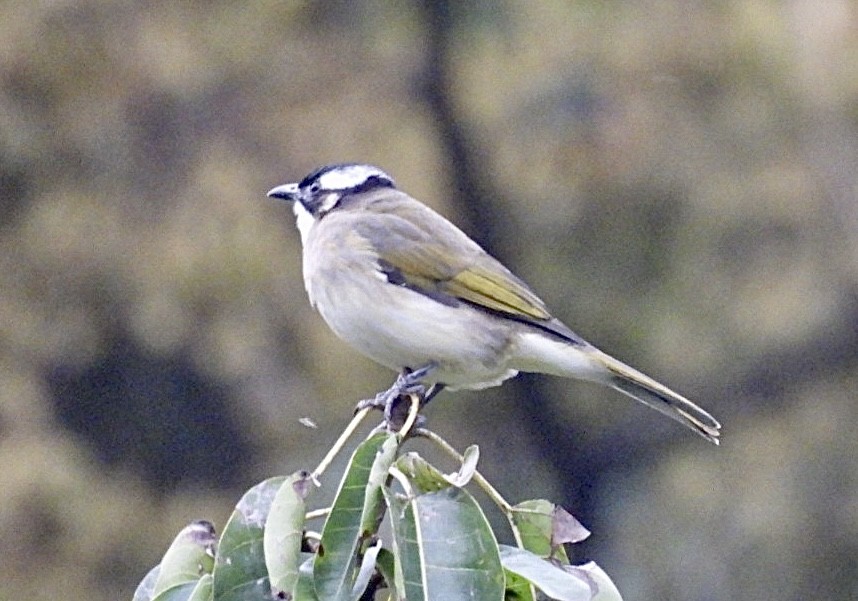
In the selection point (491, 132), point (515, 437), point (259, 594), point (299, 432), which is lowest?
point (259, 594)

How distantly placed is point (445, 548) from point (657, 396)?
4.74 feet

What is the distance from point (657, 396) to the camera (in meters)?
3.21

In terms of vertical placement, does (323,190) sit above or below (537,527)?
above

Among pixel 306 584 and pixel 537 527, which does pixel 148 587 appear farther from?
pixel 537 527

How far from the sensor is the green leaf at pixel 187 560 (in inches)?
76.3

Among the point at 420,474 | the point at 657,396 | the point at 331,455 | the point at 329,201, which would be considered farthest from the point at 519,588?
the point at 329,201

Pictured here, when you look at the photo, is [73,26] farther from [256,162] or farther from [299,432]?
[299,432]

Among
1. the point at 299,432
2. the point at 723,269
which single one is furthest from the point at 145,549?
the point at 723,269

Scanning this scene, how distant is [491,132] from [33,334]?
1908 millimetres

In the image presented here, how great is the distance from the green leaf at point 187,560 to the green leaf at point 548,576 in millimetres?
397

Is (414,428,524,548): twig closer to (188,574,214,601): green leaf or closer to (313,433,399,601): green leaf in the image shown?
(313,433,399,601): green leaf

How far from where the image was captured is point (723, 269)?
5.79 metres

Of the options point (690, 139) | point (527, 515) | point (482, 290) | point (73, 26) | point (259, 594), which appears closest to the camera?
point (259, 594)

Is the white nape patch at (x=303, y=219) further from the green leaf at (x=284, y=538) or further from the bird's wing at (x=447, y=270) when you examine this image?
the green leaf at (x=284, y=538)
